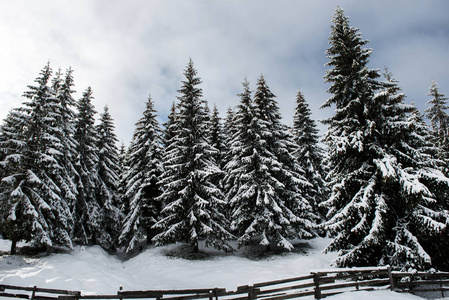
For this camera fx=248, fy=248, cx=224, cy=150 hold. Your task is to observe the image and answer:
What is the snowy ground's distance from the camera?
1349 centimetres

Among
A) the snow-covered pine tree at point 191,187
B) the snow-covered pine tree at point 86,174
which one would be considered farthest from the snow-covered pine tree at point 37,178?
the snow-covered pine tree at point 191,187

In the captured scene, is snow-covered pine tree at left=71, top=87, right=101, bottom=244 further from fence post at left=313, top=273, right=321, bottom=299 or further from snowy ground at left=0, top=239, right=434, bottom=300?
fence post at left=313, top=273, right=321, bottom=299

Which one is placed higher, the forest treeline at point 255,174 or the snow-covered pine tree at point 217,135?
the snow-covered pine tree at point 217,135

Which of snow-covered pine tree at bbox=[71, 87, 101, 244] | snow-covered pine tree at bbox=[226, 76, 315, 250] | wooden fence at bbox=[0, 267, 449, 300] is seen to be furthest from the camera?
snow-covered pine tree at bbox=[71, 87, 101, 244]

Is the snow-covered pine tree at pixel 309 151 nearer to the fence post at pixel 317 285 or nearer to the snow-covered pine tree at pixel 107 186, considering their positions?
the fence post at pixel 317 285

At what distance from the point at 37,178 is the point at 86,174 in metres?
6.67

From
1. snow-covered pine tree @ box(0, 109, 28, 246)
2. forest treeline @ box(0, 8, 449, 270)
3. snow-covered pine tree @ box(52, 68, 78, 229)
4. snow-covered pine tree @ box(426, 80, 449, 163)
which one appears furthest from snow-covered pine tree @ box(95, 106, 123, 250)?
snow-covered pine tree @ box(426, 80, 449, 163)

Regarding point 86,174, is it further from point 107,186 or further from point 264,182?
point 264,182

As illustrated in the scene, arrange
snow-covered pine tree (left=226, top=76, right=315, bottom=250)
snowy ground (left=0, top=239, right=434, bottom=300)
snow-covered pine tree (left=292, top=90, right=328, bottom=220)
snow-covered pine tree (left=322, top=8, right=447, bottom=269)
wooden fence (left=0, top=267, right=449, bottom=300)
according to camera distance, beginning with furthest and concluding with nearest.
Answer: snow-covered pine tree (left=292, top=90, right=328, bottom=220) < snow-covered pine tree (left=226, top=76, right=315, bottom=250) < snowy ground (left=0, top=239, right=434, bottom=300) < snow-covered pine tree (left=322, top=8, right=447, bottom=269) < wooden fence (left=0, top=267, right=449, bottom=300)

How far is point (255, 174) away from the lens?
22516 millimetres

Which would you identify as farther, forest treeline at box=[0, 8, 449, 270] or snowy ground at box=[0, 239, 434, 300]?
snowy ground at box=[0, 239, 434, 300]

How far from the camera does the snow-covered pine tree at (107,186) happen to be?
26016mm

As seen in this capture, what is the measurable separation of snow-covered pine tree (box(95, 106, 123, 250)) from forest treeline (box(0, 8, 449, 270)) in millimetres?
145

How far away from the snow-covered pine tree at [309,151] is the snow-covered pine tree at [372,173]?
1382 centimetres
